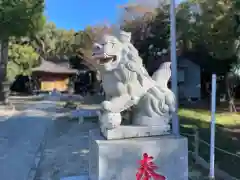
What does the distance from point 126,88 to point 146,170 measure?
3.10 feet

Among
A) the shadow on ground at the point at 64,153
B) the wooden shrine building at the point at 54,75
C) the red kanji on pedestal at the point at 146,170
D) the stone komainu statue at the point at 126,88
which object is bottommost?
the shadow on ground at the point at 64,153

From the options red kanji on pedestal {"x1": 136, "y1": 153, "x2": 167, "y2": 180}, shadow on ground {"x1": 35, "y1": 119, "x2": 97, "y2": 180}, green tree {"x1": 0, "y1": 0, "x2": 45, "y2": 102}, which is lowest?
shadow on ground {"x1": 35, "y1": 119, "x2": 97, "y2": 180}

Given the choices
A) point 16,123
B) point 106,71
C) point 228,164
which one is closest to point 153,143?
point 106,71

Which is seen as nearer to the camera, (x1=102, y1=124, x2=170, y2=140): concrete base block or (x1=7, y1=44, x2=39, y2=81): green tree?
(x1=102, y1=124, x2=170, y2=140): concrete base block

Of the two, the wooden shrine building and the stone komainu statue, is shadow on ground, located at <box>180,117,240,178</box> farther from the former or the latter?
the wooden shrine building

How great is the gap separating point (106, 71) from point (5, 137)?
660cm

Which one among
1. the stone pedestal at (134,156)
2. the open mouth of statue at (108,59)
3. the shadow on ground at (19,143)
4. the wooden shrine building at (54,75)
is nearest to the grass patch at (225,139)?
the stone pedestal at (134,156)

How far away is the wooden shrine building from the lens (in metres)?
31.8

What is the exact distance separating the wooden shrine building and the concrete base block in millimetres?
28794

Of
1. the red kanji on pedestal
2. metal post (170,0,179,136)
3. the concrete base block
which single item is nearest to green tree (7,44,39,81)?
metal post (170,0,179,136)

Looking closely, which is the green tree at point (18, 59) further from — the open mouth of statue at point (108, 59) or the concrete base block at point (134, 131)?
the concrete base block at point (134, 131)

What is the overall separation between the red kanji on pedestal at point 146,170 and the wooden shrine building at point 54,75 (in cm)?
2898

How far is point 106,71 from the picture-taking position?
11.6ft

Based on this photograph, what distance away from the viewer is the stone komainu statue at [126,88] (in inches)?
138
